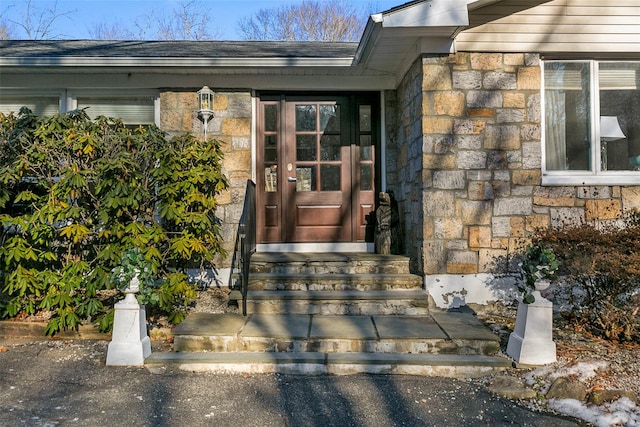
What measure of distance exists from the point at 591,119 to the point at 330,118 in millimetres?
2786

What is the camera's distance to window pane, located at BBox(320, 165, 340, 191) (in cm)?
579

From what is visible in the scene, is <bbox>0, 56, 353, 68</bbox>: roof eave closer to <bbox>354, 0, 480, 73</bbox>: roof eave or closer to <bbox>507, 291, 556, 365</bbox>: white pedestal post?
<bbox>354, 0, 480, 73</bbox>: roof eave

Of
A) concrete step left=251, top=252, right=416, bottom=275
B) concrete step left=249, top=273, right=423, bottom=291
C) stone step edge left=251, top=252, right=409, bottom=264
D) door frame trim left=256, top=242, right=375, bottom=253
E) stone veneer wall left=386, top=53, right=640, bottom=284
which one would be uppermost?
stone veneer wall left=386, top=53, right=640, bottom=284

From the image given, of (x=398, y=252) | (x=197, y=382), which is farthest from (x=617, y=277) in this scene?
(x=197, y=382)

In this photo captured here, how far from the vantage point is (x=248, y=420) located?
262 centimetres

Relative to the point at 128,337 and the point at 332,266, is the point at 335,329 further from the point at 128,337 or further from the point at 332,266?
the point at 128,337

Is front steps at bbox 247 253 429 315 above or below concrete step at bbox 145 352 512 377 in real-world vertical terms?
above

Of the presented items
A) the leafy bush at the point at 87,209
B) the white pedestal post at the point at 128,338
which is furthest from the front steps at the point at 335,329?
the leafy bush at the point at 87,209

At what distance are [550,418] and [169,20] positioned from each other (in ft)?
62.2

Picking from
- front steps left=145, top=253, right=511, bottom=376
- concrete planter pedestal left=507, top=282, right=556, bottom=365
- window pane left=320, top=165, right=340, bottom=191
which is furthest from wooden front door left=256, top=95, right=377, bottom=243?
concrete planter pedestal left=507, top=282, right=556, bottom=365

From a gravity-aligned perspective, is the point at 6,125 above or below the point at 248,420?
above

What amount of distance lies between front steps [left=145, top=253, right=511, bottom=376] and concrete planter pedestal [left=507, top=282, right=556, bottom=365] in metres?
0.18

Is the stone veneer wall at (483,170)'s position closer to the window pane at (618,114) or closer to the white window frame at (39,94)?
the window pane at (618,114)

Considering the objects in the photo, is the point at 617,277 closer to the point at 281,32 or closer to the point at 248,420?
the point at 248,420
